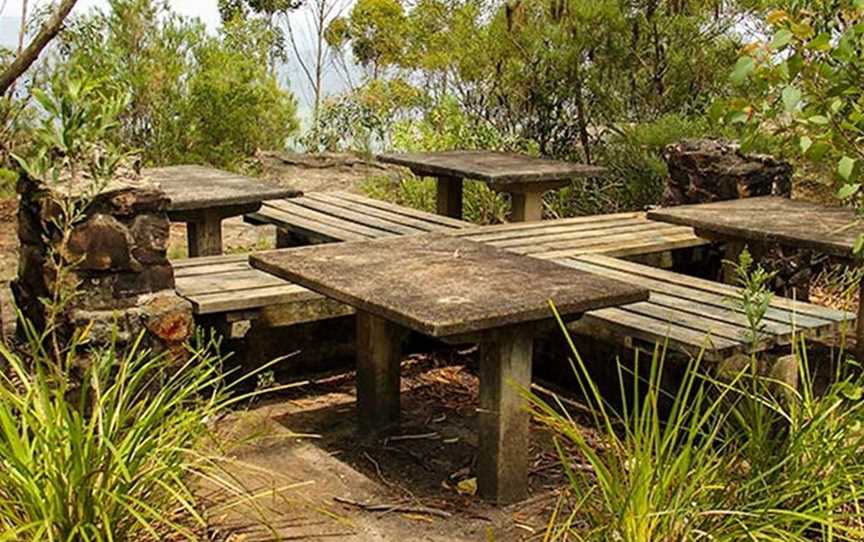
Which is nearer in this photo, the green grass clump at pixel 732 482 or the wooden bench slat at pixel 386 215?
the green grass clump at pixel 732 482

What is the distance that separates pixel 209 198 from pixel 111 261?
57.9 inches

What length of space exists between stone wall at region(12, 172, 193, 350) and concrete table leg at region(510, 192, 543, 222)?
9.36 ft

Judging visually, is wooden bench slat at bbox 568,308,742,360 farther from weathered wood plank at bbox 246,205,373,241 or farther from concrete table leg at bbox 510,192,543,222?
concrete table leg at bbox 510,192,543,222

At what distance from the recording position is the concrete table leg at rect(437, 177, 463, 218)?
276 inches

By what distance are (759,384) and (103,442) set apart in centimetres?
216

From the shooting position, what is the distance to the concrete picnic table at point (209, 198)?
5.35 meters

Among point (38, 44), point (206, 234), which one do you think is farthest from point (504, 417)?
point (206, 234)

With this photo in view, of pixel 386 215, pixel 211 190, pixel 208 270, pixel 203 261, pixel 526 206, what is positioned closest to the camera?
pixel 208 270

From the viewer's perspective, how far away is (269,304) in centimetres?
455

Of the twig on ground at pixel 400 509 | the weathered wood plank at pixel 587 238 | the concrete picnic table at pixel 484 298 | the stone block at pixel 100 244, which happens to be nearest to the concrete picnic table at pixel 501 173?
the weathered wood plank at pixel 587 238

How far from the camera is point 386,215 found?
6.31 meters

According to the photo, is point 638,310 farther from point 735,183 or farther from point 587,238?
point 735,183

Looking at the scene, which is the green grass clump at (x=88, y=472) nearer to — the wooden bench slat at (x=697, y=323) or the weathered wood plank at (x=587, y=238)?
the wooden bench slat at (x=697, y=323)

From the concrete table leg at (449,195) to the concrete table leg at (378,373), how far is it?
2.73 m
